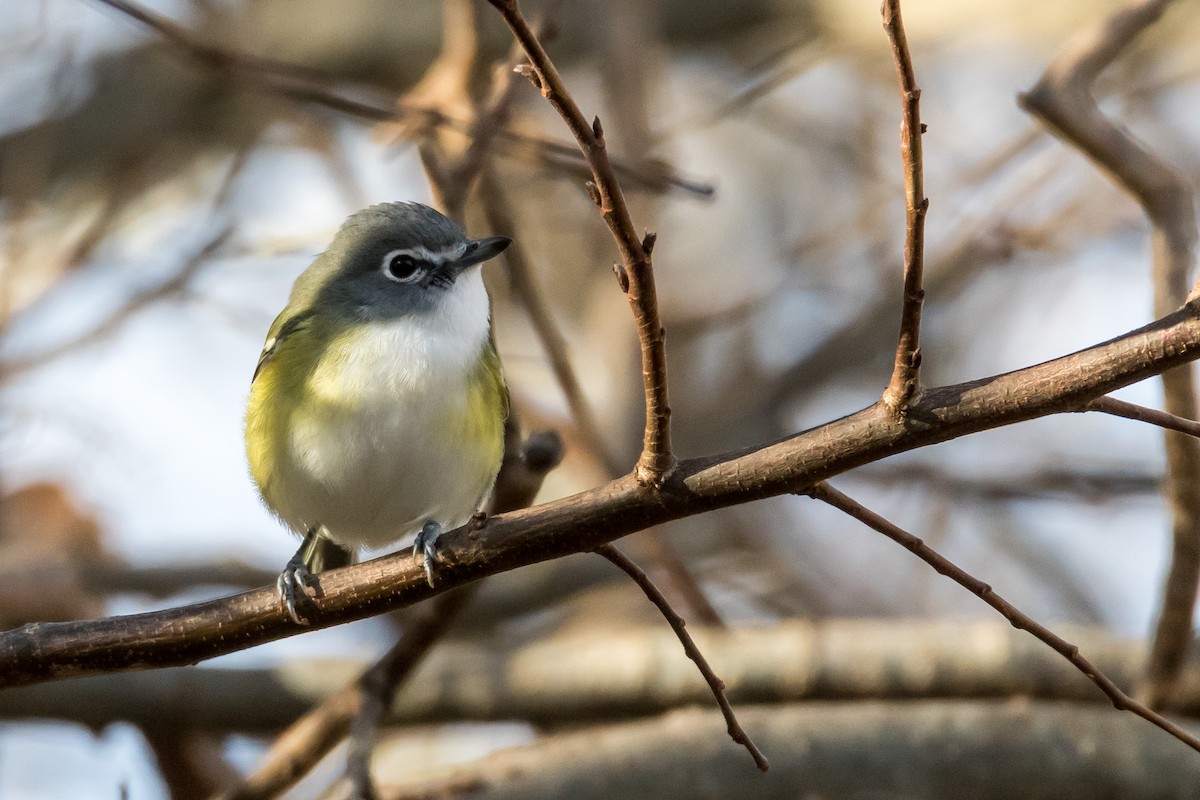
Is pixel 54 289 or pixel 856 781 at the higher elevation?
pixel 54 289

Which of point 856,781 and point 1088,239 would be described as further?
point 1088,239

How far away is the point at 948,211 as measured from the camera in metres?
6.56

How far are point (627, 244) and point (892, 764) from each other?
2.63 m

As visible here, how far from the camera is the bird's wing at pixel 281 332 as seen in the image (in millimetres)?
3863

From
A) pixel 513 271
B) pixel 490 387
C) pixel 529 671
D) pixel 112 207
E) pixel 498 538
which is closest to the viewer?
pixel 498 538

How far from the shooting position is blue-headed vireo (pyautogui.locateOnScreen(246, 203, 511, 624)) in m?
3.56

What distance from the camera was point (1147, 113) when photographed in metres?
7.34

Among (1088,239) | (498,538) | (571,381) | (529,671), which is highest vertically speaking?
(1088,239)

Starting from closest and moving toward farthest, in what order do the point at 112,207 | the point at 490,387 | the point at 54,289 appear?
the point at 490,387, the point at 54,289, the point at 112,207

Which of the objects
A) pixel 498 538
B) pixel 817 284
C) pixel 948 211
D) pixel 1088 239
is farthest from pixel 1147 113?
pixel 498 538

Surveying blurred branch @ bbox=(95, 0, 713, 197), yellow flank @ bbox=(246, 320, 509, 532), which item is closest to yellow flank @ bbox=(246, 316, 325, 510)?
yellow flank @ bbox=(246, 320, 509, 532)

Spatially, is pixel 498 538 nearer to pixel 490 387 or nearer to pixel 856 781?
pixel 490 387

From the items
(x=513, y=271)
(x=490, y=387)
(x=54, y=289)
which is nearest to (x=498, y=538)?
(x=490, y=387)

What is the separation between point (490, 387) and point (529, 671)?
136 cm
